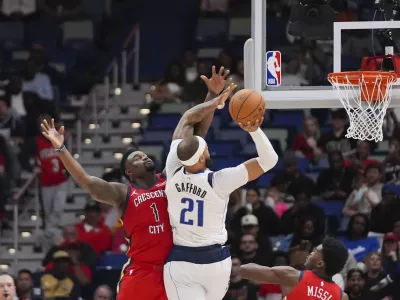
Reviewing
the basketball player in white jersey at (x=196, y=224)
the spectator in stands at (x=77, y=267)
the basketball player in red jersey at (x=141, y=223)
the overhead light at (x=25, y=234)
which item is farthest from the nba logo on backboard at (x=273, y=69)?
the overhead light at (x=25, y=234)

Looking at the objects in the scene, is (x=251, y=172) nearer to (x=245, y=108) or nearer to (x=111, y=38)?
(x=245, y=108)

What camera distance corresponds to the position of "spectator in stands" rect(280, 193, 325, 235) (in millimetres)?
15266

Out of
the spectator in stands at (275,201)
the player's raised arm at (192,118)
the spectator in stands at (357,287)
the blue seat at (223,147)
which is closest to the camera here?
the player's raised arm at (192,118)

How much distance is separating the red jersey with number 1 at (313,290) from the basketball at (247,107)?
1.55 meters

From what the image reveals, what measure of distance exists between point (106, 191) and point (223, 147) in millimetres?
7204

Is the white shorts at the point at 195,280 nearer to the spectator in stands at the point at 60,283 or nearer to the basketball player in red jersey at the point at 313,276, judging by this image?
the basketball player in red jersey at the point at 313,276

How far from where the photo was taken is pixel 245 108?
32.3ft

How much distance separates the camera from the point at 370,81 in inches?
439

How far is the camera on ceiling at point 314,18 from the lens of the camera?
39.2ft

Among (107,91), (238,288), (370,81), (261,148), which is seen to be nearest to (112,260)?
(238,288)

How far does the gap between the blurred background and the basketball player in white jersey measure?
7.95 ft

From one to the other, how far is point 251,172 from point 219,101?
100cm

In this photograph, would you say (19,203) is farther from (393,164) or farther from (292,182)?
(393,164)

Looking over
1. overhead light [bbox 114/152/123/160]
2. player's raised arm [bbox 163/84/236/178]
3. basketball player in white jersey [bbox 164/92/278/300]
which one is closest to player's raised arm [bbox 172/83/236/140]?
player's raised arm [bbox 163/84/236/178]
